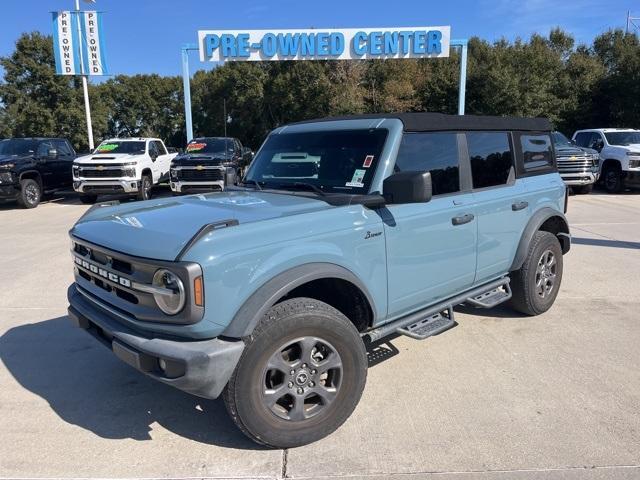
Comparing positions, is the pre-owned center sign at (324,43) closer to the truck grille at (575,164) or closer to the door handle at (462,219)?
the truck grille at (575,164)

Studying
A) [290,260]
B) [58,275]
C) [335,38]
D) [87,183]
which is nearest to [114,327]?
[290,260]

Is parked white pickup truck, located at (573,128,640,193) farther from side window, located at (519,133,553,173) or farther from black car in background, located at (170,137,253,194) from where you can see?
side window, located at (519,133,553,173)

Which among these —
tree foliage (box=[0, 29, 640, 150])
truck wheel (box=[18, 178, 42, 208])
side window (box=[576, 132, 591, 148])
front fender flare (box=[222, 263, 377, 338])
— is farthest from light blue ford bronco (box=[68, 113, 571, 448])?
tree foliage (box=[0, 29, 640, 150])

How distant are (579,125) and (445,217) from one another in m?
32.0

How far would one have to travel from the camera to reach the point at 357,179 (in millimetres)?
3564

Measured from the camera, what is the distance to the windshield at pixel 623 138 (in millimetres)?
16312

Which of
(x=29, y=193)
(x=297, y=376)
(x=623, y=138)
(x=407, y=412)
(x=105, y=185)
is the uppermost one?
(x=623, y=138)

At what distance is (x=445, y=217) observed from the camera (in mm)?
3791

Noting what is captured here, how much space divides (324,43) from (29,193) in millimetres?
11427

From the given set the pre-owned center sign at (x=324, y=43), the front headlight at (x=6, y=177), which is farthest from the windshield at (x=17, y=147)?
the pre-owned center sign at (x=324, y=43)

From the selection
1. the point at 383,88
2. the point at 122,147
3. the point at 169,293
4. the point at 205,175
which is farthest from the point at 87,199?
the point at 383,88

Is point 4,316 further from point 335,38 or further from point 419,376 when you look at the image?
point 335,38

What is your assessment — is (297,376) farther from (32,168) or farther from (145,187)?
(32,168)

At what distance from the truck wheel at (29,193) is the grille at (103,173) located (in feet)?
4.55
